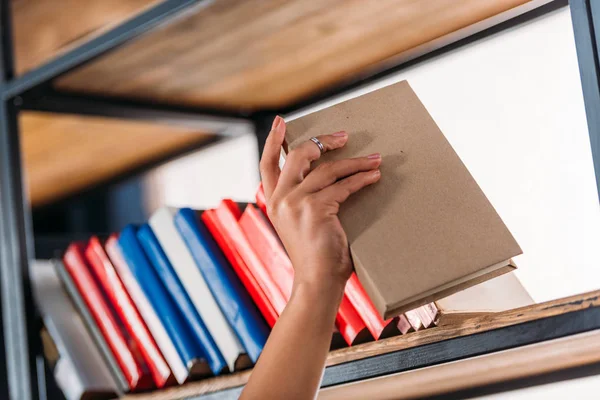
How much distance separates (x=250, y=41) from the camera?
117cm

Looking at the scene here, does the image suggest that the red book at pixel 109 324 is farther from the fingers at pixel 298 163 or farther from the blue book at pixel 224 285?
the fingers at pixel 298 163

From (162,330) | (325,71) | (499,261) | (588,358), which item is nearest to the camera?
(499,261)

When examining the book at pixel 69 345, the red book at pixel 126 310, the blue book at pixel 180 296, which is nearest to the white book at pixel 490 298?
the blue book at pixel 180 296

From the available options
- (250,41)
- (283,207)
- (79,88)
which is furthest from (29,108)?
(283,207)

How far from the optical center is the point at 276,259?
0.98 metres

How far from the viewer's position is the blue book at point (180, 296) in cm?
106

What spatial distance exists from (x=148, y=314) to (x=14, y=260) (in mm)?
299

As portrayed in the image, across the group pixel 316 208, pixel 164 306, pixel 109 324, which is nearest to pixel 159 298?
pixel 164 306

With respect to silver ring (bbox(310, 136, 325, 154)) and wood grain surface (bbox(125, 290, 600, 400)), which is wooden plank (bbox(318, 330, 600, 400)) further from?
silver ring (bbox(310, 136, 325, 154))

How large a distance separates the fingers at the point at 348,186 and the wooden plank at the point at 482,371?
24 cm

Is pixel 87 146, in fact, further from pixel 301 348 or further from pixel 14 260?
pixel 301 348

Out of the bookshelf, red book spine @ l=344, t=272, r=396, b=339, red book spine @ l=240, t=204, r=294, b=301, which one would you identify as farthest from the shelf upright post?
red book spine @ l=344, t=272, r=396, b=339

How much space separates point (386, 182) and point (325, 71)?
55 cm

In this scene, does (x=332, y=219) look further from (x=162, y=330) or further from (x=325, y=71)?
(x=325, y=71)
